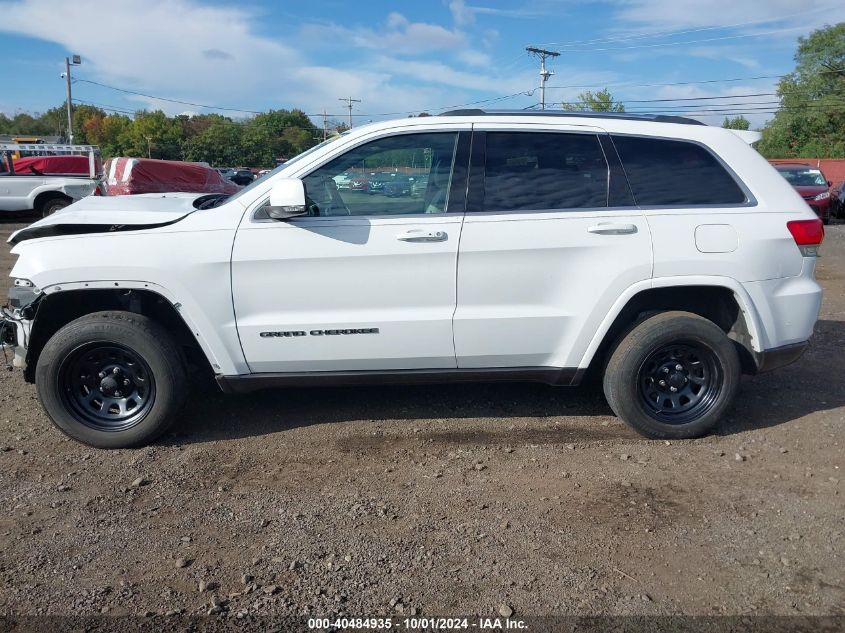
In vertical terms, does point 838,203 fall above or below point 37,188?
below

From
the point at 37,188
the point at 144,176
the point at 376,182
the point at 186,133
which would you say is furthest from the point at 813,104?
the point at 186,133

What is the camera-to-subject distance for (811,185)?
2089 cm

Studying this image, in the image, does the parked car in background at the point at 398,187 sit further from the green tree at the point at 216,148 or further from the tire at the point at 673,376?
the green tree at the point at 216,148

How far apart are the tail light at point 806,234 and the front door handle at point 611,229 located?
100 cm

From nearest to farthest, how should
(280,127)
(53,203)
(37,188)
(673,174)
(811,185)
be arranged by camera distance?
(673,174)
(37,188)
(53,203)
(811,185)
(280,127)

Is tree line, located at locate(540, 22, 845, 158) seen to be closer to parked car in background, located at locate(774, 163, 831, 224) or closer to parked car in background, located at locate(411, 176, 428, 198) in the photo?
parked car in background, located at locate(774, 163, 831, 224)

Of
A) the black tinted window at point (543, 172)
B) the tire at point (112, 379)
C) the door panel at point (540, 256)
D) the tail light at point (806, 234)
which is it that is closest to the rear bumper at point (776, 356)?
the tail light at point (806, 234)

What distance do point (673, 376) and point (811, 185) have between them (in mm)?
19257

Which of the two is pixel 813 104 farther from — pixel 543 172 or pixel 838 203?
pixel 543 172

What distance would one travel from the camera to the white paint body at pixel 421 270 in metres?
4.29

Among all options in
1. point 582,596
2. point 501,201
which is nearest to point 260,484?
point 582,596

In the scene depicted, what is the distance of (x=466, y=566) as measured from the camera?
325cm

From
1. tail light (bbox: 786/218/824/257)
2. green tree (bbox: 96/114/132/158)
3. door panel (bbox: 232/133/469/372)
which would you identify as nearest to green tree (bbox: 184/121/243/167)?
green tree (bbox: 96/114/132/158)

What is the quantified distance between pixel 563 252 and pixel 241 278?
1.91 metres
